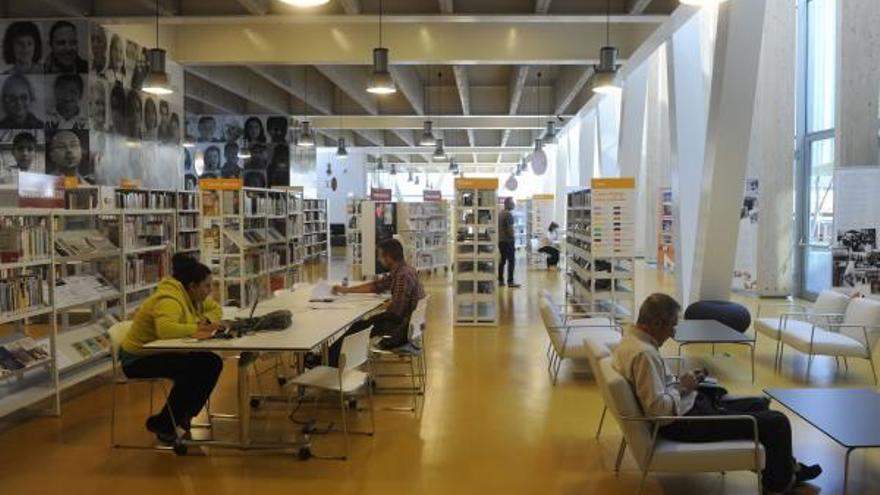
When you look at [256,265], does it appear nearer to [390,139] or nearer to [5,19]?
[5,19]

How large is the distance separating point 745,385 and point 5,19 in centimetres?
1032

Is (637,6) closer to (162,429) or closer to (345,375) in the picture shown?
(345,375)

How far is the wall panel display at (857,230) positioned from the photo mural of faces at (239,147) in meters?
12.5

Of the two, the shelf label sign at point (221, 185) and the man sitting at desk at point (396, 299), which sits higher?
the shelf label sign at point (221, 185)

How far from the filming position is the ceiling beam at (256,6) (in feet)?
29.3

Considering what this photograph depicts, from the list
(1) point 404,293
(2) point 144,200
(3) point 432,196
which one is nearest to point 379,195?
(3) point 432,196

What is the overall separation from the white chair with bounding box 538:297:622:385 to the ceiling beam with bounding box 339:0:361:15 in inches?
184

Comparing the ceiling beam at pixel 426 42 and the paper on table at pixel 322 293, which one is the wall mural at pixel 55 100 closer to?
the ceiling beam at pixel 426 42

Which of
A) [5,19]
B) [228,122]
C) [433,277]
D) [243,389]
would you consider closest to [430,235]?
[433,277]

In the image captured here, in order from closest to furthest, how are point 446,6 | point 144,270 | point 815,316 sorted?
point 815,316 < point 144,270 < point 446,6

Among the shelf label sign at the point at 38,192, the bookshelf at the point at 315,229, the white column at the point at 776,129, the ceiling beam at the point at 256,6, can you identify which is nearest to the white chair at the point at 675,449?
the shelf label sign at the point at 38,192

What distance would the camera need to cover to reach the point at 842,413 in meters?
3.96

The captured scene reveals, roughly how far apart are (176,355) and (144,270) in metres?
3.01

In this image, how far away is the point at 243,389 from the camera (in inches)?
185
